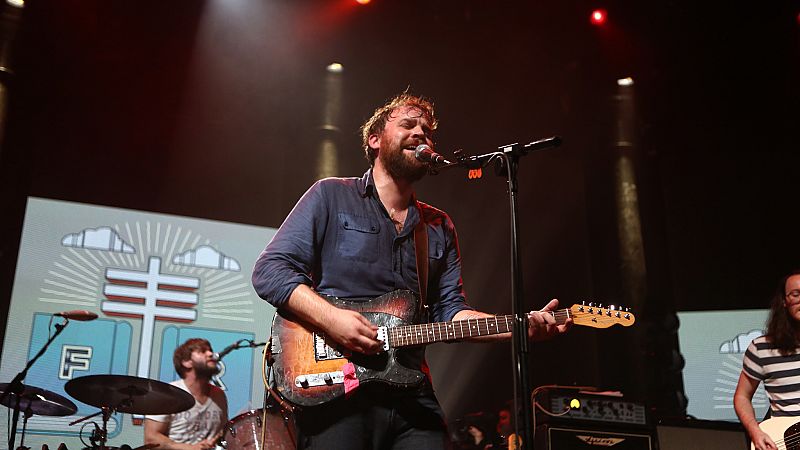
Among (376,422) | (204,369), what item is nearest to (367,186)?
(376,422)

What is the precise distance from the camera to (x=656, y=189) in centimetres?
872

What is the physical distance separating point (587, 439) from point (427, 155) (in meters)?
2.81

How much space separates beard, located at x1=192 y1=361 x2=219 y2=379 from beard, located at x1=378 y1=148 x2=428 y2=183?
3841 millimetres

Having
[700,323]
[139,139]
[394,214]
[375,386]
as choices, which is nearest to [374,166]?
[394,214]

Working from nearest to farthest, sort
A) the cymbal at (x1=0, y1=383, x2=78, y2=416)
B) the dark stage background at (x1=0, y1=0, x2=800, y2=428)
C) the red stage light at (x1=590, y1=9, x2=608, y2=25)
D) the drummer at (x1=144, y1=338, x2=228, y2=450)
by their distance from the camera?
1. the cymbal at (x1=0, y1=383, x2=78, y2=416)
2. the drummer at (x1=144, y1=338, x2=228, y2=450)
3. the dark stage background at (x1=0, y1=0, x2=800, y2=428)
4. the red stage light at (x1=590, y1=9, x2=608, y2=25)

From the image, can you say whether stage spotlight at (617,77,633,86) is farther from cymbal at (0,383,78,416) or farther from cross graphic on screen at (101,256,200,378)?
cymbal at (0,383,78,416)

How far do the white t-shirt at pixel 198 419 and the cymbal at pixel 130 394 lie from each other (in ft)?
2.76

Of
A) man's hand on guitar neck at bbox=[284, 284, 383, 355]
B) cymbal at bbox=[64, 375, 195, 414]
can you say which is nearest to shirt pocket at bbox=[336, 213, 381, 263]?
man's hand on guitar neck at bbox=[284, 284, 383, 355]

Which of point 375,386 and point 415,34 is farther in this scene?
point 415,34

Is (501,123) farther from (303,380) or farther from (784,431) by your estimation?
(303,380)

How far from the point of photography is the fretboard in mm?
3107

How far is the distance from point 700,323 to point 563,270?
1.76m

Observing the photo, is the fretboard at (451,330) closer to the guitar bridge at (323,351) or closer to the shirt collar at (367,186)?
the guitar bridge at (323,351)

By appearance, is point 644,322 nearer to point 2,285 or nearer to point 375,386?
point 375,386
